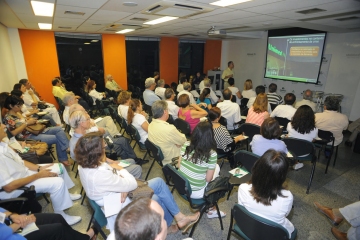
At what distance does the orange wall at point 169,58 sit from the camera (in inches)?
384

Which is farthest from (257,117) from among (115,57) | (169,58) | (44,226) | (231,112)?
(169,58)

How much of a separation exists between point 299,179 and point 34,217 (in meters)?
3.79

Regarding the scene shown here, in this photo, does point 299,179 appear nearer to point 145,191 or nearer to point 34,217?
point 145,191

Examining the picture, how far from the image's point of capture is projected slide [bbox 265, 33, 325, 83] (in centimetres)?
689

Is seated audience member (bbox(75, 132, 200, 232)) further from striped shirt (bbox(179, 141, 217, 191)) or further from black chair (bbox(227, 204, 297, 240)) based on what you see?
black chair (bbox(227, 204, 297, 240))

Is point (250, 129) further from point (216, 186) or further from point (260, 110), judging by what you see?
point (216, 186)

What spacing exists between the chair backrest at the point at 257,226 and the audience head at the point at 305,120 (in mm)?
2292

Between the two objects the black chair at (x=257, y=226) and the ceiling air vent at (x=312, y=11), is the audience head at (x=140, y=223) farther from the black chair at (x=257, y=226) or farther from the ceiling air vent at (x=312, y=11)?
the ceiling air vent at (x=312, y=11)

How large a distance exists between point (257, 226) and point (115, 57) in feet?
28.1

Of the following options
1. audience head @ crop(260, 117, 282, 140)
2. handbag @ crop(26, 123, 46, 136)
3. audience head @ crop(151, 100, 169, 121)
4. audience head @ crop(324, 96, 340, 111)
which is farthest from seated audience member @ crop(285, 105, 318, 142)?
handbag @ crop(26, 123, 46, 136)

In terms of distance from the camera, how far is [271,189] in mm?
1607

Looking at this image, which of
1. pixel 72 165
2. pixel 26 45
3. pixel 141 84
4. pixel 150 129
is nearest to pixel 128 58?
pixel 141 84

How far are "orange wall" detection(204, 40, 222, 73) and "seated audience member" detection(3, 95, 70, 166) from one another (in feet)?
28.8

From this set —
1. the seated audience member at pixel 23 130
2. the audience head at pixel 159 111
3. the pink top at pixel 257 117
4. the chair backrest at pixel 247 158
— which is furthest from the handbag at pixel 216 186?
the seated audience member at pixel 23 130
